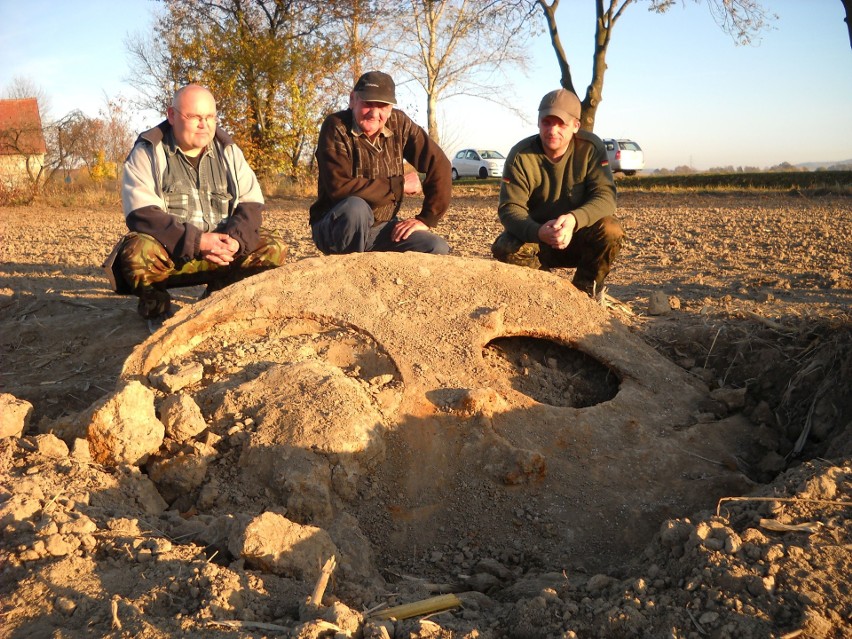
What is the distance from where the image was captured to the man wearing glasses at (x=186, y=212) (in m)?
4.25

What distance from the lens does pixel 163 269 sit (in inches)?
174

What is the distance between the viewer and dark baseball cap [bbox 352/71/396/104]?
4430 millimetres

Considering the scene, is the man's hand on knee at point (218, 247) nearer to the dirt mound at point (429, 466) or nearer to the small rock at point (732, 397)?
the dirt mound at point (429, 466)

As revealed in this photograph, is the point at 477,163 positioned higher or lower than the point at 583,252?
higher

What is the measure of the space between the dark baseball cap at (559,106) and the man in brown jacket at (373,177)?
2.73 feet

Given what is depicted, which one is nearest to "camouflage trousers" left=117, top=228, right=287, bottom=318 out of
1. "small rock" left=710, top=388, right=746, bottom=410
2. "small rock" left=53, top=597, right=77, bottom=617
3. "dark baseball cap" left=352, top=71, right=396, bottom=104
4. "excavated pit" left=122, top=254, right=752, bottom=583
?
"excavated pit" left=122, top=254, right=752, bottom=583

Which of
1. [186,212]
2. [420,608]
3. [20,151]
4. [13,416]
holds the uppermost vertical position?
[20,151]

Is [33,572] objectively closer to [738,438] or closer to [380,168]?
[738,438]

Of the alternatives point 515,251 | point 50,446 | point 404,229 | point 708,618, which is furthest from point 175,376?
point 515,251

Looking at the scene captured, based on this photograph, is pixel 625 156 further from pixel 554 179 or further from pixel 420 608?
pixel 420 608

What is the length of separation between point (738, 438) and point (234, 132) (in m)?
16.8

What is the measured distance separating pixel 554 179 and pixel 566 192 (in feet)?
0.39

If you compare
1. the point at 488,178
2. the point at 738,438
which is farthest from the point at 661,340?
the point at 488,178

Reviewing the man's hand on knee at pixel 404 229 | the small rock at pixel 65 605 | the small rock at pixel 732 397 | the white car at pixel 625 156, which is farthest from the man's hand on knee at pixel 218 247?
the white car at pixel 625 156
